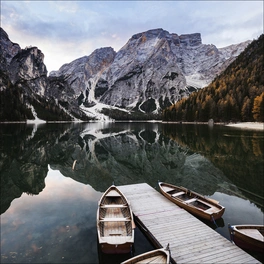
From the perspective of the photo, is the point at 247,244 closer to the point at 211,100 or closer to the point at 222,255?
the point at 222,255

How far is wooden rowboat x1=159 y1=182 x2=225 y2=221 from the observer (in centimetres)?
1609

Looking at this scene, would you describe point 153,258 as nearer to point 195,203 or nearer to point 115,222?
point 115,222

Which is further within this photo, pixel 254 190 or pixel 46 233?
pixel 254 190

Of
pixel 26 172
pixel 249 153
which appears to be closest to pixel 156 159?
pixel 249 153

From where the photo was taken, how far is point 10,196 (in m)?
21.9

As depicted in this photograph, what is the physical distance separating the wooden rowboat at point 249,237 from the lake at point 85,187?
0.67m

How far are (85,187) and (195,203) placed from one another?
43.2 ft

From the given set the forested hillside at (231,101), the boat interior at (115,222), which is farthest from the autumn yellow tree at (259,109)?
the boat interior at (115,222)

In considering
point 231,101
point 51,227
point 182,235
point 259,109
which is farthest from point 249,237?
point 231,101

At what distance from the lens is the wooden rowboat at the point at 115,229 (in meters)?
11.5

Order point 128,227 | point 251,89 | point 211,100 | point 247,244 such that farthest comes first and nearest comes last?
point 211,100, point 251,89, point 128,227, point 247,244

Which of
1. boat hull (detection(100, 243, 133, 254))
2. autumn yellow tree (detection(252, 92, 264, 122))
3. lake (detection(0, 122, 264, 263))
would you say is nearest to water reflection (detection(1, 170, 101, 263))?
lake (detection(0, 122, 264, 263))

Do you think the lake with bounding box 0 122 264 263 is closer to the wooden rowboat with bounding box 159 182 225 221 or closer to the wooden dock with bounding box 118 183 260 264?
the wooden rowboat with bounding box 159 182 225 221

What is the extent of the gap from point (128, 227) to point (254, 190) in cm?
1667
